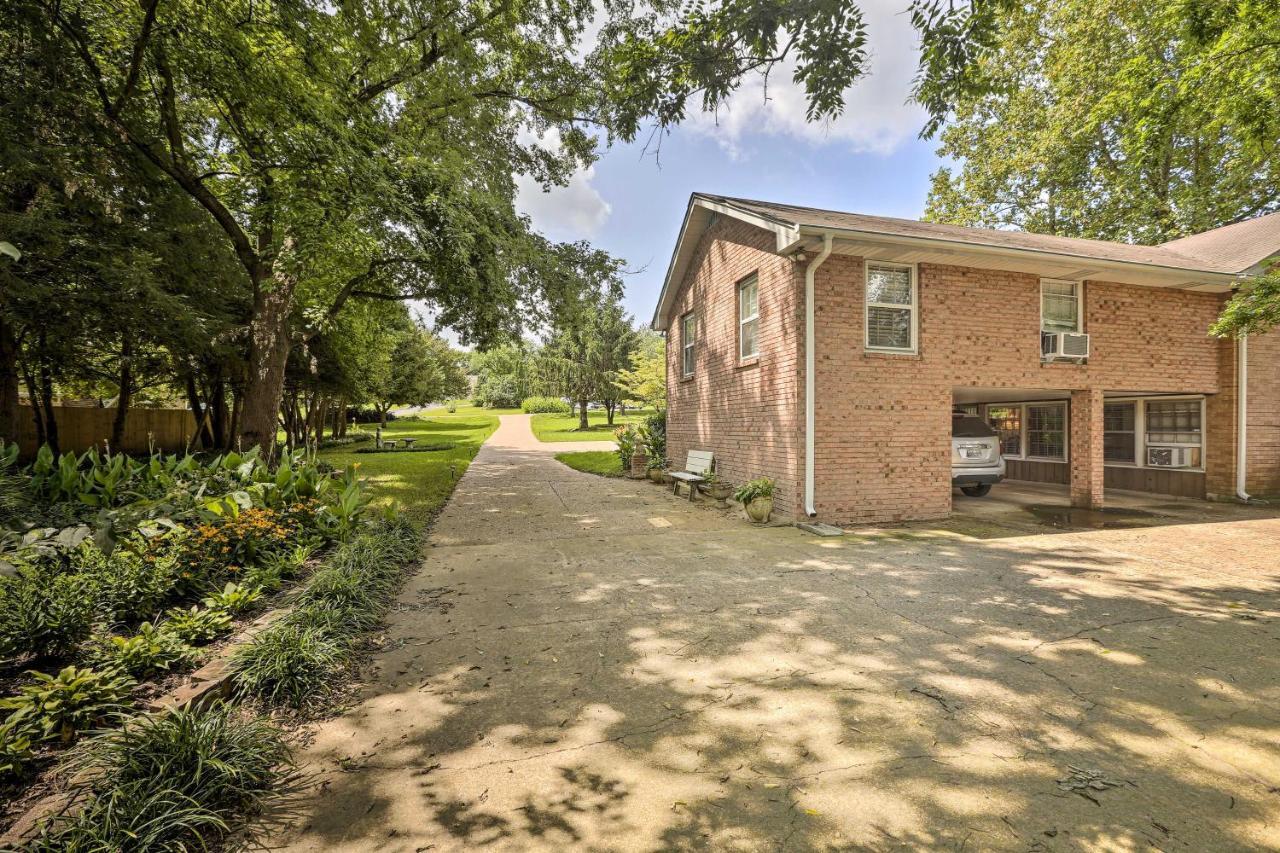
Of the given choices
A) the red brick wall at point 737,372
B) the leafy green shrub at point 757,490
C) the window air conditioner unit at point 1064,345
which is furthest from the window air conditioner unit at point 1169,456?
the leafy green shrub at point 757,490

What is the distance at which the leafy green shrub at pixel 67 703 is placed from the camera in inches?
95.4

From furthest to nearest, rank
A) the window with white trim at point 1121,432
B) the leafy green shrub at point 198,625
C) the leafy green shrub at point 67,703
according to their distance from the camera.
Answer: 1. the window with white trim at point 1121,432
2. the leafy green shrub at point 198,625
3. the leafy green shrub at point 67,703

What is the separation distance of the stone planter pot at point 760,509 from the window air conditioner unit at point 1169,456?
996cm

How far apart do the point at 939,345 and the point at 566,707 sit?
8.27 metres

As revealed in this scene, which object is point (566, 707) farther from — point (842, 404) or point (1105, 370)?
point (1105, 370)

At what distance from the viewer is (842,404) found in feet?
26.3

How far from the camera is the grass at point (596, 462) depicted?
15.1m

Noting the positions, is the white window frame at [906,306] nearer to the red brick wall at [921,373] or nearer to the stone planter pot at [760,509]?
the red brick wall at [921,373]

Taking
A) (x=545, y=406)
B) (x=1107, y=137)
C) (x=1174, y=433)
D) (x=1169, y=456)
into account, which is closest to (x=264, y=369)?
(x=1169, y=456)

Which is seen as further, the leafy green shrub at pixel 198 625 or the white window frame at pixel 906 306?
the white window frame at pixel 906 306

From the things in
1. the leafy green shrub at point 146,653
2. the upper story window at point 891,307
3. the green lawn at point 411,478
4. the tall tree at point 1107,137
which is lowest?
the green lawn at point 411,478

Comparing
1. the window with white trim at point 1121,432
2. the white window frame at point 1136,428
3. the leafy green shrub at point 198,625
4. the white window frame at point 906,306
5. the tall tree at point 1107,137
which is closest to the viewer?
the leafy green shrub at point 198,625

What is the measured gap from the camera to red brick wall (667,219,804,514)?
8.12m

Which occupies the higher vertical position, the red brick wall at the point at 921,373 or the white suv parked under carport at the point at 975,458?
the red brick wall at the point at 921,373
